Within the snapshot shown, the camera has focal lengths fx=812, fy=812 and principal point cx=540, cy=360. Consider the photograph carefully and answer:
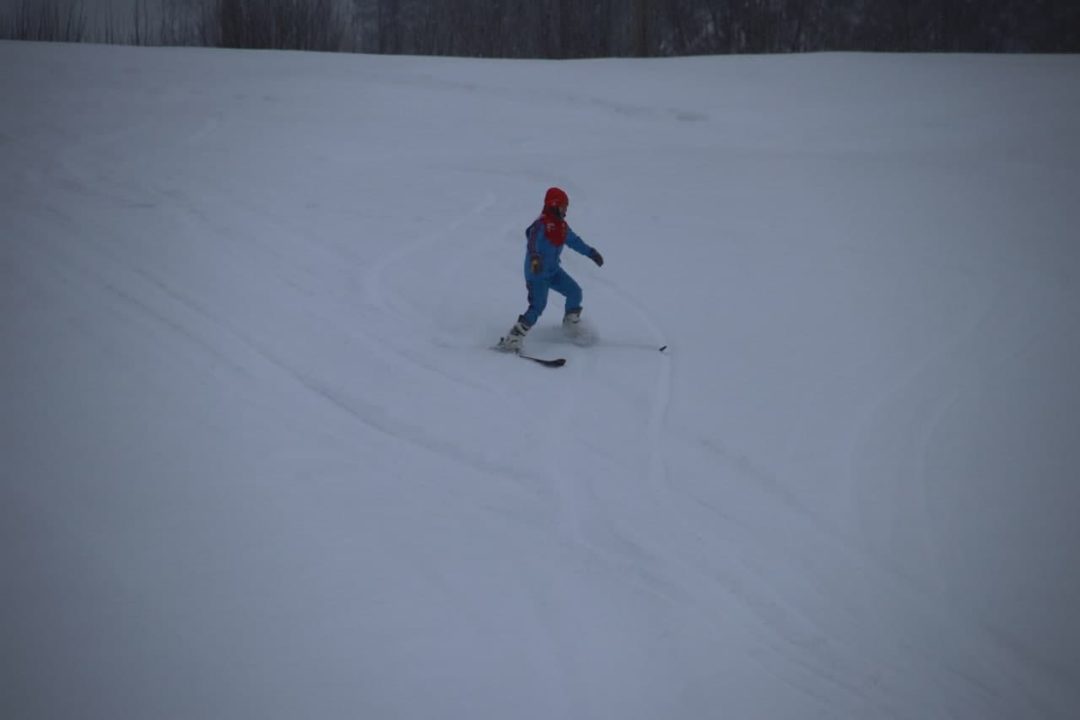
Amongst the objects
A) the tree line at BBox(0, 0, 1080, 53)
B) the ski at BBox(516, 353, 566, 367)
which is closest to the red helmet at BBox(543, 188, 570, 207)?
the ski at BBox(516, 353, 566, 367)

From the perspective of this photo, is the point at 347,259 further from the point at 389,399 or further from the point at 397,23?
the point at 397,23

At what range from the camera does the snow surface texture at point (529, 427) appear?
3.62 meters

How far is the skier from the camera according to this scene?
19.9 ft

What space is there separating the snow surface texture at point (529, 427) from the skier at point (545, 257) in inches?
13.4

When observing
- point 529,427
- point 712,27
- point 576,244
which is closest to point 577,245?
point 576,244

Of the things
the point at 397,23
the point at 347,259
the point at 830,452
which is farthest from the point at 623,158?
the point at 397,23

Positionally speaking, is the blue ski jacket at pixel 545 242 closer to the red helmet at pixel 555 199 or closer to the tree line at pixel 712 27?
the red helmet at pixel 555 199

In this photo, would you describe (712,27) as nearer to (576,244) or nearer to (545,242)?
(576,244)

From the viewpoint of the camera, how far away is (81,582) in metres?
3.61

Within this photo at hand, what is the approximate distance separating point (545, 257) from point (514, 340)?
0.69 metres

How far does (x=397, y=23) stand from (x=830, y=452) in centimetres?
1887

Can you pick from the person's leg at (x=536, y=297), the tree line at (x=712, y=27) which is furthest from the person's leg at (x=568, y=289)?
the tree line at (x=712, y=27)

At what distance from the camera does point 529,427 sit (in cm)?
541

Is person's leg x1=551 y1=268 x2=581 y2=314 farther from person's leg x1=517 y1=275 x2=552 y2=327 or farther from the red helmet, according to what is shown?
the red helmet
